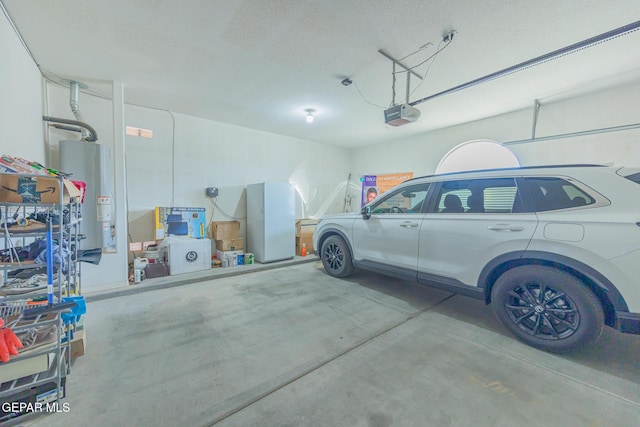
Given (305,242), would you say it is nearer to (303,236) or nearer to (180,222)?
(303,236)

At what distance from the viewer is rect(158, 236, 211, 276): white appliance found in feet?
13.3

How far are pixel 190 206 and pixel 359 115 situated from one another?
3.89 metres

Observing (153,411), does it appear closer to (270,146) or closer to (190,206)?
(190,206)

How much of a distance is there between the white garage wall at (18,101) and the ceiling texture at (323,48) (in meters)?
0.19

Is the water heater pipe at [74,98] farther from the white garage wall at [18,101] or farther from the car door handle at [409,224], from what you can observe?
the car door handle at [409,224]

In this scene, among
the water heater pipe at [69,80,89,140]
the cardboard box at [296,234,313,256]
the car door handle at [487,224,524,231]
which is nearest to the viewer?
the car door handle at [487,224,524,231]

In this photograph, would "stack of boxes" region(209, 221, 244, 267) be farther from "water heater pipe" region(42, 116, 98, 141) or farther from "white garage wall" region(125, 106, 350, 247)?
"water heater pipe" region(42, 116, 98, 141)

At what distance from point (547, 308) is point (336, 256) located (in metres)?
2.59

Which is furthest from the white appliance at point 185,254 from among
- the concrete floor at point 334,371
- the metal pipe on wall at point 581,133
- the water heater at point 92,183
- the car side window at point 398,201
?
the metal pipe on wall at point 581,133

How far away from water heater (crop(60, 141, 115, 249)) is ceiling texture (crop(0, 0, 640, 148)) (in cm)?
101

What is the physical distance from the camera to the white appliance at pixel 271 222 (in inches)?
193

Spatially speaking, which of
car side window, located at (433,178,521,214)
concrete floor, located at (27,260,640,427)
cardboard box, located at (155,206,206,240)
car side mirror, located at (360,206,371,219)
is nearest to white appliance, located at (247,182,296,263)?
cardboard box, located at (155,206,206,240)

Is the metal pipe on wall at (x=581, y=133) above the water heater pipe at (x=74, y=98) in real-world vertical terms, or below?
below

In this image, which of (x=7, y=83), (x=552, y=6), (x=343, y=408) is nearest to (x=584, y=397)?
(x=343, y=408)
